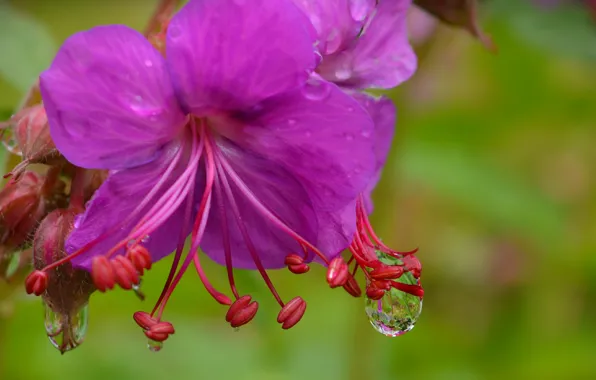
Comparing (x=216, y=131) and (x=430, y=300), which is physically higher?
(x=216, y=131)

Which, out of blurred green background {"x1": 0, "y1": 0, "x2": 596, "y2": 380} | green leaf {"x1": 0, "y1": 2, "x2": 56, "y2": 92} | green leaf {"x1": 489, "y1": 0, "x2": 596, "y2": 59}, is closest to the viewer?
green leaf {"x1": 0, "y1": 2, "x2": 56, "y2": 92}

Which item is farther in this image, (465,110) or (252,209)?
(465,110)

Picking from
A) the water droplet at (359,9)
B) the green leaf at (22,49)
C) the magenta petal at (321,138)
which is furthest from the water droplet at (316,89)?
the green leaf at (22,49)

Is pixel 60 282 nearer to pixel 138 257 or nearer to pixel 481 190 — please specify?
pixel 138 257

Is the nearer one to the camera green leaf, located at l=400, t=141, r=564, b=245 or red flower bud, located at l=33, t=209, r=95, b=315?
red flower bud, located at l=33, t=209, r=95, b=315

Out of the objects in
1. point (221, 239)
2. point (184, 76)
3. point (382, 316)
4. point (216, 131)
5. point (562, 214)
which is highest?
point (184, 76)

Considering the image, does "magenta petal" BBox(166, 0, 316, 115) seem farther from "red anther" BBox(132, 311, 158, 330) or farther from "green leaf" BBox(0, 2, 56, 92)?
"green leaf" BBox(0, 2, 56, 92)

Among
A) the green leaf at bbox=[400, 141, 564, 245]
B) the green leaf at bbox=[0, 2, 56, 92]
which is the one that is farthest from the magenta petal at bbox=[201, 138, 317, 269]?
the green leaf at bbox=[400, 141, 564, 245]

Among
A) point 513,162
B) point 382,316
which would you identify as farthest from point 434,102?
point 382,316

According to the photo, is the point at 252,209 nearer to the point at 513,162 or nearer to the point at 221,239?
the point at 221,239
